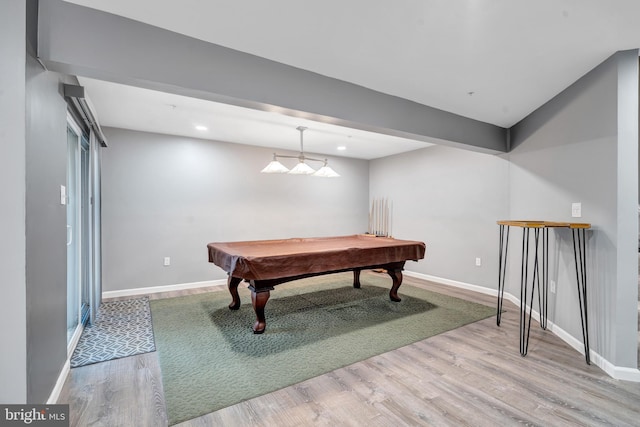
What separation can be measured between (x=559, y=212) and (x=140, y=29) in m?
3.63

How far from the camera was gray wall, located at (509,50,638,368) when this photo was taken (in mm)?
2080

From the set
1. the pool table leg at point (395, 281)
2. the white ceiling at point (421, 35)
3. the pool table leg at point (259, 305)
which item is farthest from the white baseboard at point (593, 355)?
the pool table leg at point (259, 305)

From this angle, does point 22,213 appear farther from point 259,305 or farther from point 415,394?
point 415,394

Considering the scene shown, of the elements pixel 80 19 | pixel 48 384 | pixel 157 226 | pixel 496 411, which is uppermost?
pixel 80 19

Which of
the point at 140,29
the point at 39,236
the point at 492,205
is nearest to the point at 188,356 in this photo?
the point at 39,236

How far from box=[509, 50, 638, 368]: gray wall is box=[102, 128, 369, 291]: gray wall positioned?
149 inches

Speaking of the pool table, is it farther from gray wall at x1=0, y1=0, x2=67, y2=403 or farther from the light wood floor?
gray wall at x1=0, y1=0, x2=67, y2=403

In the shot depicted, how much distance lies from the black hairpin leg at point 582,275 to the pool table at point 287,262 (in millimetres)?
1534

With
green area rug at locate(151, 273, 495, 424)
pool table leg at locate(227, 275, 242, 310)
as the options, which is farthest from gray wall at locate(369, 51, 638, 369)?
pool table leg at locate(227, 275, 242, 310)

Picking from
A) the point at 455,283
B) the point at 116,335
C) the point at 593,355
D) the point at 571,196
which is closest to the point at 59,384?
the point at 116,335

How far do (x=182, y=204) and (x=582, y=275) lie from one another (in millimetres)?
4749

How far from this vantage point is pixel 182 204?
448cm

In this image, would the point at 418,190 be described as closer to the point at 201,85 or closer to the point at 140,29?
the point at 201,85

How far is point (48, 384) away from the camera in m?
1.73
